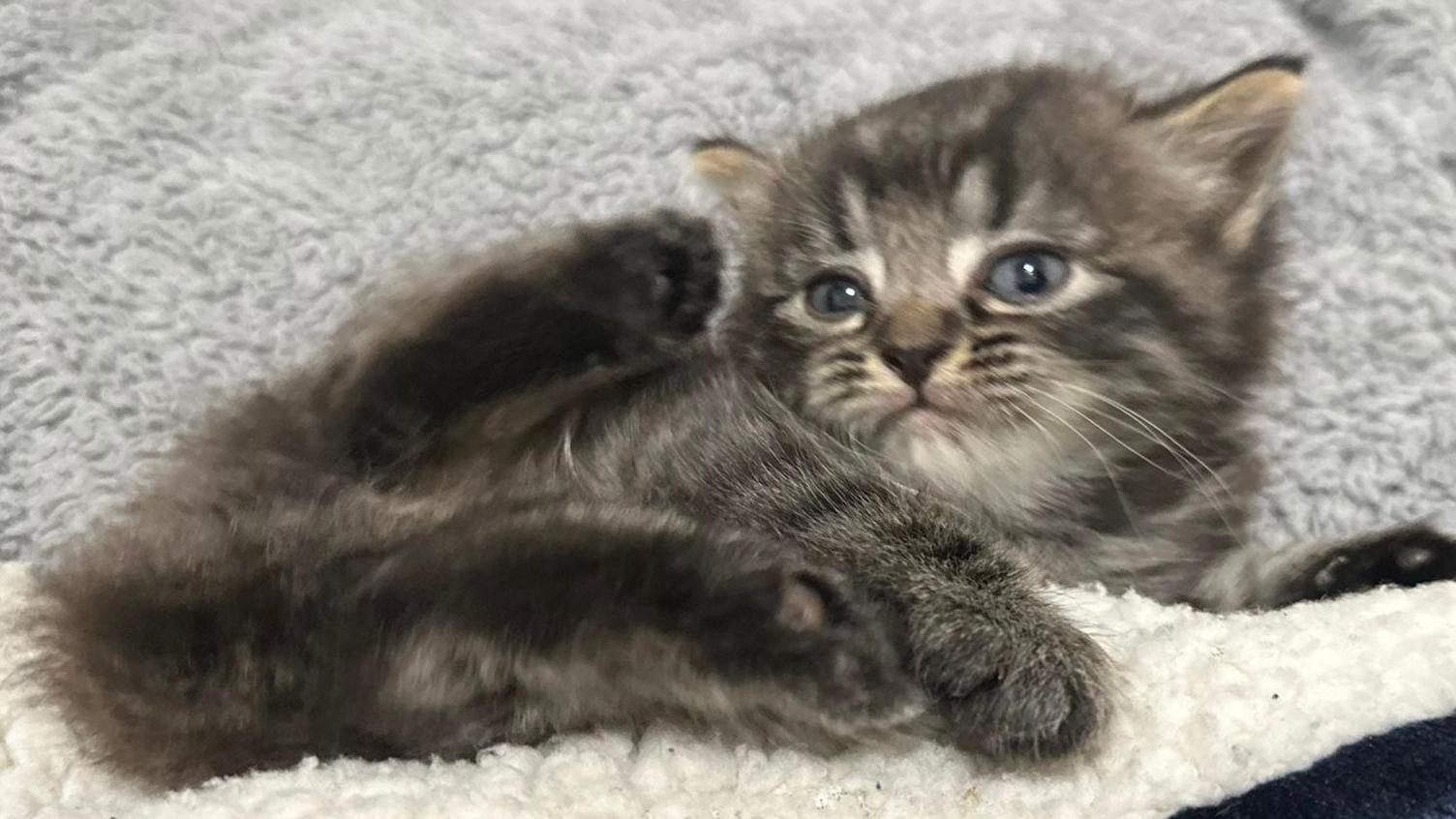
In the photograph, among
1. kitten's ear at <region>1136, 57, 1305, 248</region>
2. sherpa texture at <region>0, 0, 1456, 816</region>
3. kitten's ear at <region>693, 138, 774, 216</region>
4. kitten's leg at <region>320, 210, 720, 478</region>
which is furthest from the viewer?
sherpa texture at <region>0, 0, 1456, 816</region>

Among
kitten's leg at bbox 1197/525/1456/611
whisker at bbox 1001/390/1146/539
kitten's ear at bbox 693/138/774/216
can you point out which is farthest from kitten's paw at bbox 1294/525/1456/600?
kitten's ear at bbox 693/138/774/216

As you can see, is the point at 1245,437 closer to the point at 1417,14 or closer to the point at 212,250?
the point at 1417,14

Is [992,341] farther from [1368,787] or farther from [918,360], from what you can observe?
[1368,787]

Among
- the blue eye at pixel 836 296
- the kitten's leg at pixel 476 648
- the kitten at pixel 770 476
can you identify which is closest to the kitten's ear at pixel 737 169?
the kitten at pixel 770 476

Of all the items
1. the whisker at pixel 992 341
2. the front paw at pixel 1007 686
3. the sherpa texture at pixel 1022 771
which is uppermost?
the whisker at pixel 992 341

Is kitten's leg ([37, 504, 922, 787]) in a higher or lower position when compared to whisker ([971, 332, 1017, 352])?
lower

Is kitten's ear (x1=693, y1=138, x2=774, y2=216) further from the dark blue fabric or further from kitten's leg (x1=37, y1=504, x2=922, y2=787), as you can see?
the dark blue fabric

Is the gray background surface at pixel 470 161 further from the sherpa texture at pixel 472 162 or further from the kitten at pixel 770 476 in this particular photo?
the kitten at pixel 770 476

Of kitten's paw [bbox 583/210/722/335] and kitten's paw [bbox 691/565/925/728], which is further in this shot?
kitten's paw [bbox 583/210/722/335]

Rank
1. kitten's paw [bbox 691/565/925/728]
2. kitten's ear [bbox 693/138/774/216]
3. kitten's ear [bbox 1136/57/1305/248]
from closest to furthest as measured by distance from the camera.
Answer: kitten's paw [bbox 691/565/925/728] < kitten's ear [bbox 1136/57/1305/248] < kitten's ear [bbox 693/138/774/216]
